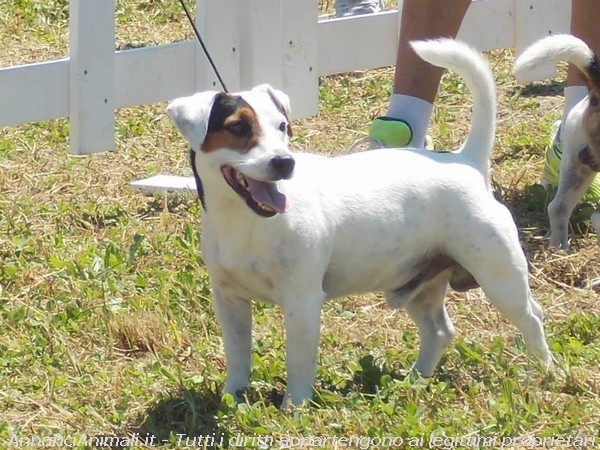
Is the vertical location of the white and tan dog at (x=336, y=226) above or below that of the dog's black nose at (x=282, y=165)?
below

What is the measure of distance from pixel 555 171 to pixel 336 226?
2164 millimetres

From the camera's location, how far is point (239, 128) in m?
3.18

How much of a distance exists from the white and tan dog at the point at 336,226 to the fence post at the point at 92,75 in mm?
1729

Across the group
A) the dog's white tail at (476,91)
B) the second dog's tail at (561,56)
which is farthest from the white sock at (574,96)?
the dog's white tail at (476,91)

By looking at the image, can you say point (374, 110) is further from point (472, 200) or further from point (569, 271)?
point (472, 200)

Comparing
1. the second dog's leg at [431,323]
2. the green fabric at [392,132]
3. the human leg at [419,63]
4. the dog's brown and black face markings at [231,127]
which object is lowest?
the second dog's leg at [431,323]

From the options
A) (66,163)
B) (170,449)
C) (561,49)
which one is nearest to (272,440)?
(170,449)

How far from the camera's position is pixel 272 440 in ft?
10.3

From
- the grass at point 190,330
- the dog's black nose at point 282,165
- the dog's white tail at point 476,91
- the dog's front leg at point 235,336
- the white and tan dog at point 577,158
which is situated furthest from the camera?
the white and tan dog at point 577,158

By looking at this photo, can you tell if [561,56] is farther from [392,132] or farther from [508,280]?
[508,280]

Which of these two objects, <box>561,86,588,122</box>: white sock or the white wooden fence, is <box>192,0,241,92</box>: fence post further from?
<box>561,86,588,122</box>: white sock

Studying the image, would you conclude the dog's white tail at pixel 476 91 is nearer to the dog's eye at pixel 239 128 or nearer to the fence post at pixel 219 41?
the dog's eye at pixel 239 128

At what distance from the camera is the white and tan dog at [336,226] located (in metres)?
3.21

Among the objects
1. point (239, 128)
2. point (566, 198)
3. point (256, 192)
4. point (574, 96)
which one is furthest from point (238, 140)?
point (574, 96)
